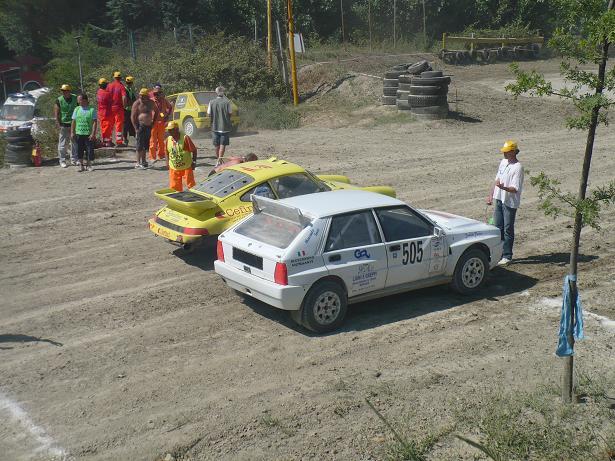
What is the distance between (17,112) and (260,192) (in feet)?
54.1

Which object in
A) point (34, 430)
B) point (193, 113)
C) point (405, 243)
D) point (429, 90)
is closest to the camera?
point (34, 430)

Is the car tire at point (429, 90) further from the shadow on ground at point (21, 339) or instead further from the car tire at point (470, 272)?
the shadow on ground at point (21, 339)

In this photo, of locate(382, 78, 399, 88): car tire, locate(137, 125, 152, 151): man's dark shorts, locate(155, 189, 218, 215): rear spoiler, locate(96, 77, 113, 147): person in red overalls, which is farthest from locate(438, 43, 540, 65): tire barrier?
locate(155, 189, 218, 215): rear spoiler

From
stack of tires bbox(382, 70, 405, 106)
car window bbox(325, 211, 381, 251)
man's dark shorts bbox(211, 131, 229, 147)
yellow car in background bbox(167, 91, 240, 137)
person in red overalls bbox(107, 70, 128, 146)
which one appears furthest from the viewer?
stack of tires bbox(382, 70, 405, 106)

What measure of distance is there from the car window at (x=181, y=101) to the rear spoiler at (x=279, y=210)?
1508cm

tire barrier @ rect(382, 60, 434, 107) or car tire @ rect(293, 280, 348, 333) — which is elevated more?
tire barrier @ rect(382, 60, 434, 107)

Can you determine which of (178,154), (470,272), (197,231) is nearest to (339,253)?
(470,272)

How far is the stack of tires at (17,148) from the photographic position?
60.3 ft

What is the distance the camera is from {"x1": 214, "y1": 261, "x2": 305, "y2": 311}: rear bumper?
8.56 metres

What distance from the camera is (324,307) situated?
885 centimetres

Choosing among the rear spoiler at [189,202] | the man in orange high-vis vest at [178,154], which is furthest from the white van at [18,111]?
the rear spoiler at [189,202]

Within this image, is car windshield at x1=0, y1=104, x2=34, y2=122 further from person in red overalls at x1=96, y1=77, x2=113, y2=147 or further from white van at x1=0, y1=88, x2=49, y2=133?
person in red overalls at x1=96, y1=77, x2=113, y2=147

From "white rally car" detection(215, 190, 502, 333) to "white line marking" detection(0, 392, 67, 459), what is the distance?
290 cm

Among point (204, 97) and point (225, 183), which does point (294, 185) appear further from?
point (204, 97)
